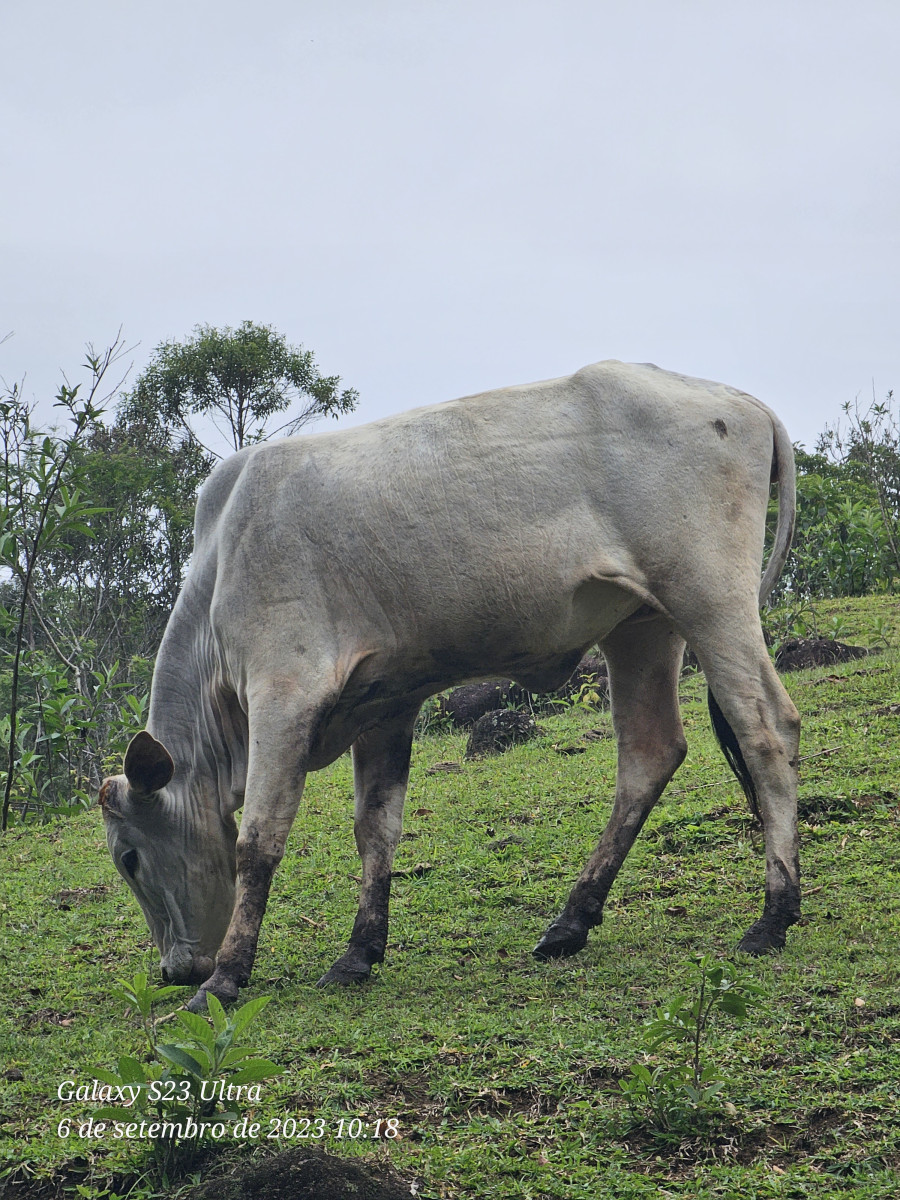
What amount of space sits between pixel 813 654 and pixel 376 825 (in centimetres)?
547

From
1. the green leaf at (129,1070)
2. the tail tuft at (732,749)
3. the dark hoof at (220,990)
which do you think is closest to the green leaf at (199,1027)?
the green leaf at (129,1070)

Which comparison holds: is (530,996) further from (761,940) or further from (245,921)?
(245,921)

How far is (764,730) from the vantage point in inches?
173

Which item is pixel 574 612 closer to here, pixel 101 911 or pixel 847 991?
pixel 847 991

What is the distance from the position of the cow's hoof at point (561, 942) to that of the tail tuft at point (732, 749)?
2.72 ft

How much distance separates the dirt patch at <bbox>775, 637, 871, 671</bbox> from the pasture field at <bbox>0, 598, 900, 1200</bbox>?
1.67 m

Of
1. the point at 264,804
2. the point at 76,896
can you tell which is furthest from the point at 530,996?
the point at 76,896

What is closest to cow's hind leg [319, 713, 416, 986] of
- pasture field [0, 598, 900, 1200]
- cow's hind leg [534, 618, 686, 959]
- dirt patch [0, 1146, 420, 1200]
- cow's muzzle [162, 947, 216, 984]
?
pasture field [0, 598, 900, 1200]

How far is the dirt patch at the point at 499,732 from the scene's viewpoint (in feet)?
28.6

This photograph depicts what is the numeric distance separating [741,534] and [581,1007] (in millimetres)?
1886

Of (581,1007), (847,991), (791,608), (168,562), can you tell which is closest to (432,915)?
(581,1007)

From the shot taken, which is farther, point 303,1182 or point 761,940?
point 761,940

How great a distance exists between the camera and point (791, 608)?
11.0 meters

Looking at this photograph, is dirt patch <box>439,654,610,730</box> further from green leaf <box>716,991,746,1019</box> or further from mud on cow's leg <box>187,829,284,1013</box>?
green leaf <box>716,991,746,1019</box>
